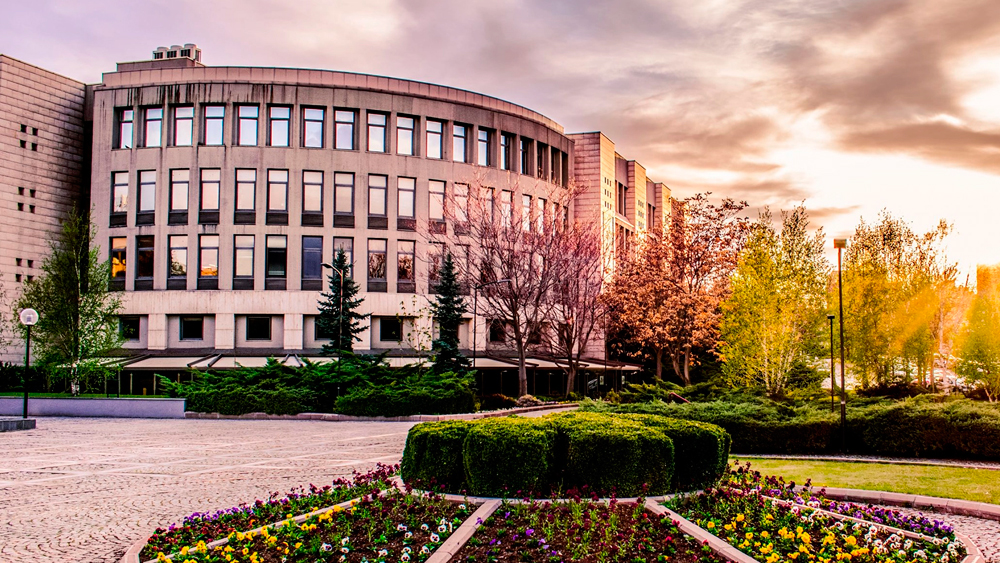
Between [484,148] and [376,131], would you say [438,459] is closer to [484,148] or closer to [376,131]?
[376,131]

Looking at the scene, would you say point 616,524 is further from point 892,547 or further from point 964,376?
point 964,376

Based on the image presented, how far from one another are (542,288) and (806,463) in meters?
28.5

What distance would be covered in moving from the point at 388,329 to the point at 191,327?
12114mm

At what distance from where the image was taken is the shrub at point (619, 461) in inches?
408

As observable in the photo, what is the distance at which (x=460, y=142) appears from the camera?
5809 cm

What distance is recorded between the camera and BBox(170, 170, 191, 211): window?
52.5 metres

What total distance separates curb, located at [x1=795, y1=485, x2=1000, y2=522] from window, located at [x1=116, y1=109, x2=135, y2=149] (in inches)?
2002

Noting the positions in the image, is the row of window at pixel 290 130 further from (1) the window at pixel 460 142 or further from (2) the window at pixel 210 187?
(2) the window at pixel 210 187

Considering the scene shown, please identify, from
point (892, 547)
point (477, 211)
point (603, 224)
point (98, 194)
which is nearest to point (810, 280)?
point (477, 211)

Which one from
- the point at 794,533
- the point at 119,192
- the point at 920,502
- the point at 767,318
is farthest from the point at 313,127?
the point at 794,533

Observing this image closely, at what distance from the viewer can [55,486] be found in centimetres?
1462

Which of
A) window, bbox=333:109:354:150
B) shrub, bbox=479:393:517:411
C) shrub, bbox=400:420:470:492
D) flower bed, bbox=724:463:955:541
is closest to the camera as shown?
flower bed, bbox=724:463:955:541

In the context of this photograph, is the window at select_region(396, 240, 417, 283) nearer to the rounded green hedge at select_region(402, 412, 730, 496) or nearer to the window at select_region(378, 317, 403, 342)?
the window at select_region(378, 317, 403, 342)

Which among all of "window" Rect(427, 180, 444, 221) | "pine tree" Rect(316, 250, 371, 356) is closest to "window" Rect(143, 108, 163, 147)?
"pine tree" Rect(316, 250, 371, 356)
